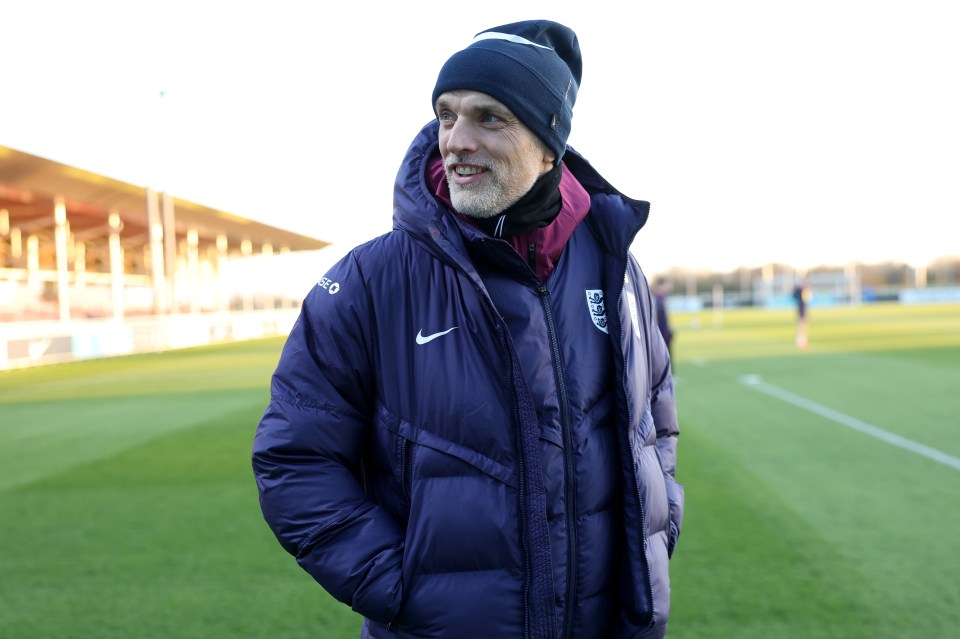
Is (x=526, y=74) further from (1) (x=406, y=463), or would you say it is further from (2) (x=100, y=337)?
(2) (x=100, y=337)

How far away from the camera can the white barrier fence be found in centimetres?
2159

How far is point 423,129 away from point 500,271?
445 millimetres

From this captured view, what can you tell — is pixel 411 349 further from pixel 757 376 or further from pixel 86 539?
pixel 757 376

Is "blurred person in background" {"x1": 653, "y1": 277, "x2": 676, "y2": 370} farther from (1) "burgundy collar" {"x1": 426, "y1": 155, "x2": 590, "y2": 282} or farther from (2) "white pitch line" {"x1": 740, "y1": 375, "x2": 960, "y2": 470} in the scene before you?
(1) "burgundy collar" {"x1": 426, "y1": 155, "x2": 590, "y2": 282}

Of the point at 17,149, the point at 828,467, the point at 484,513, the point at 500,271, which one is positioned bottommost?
the point at 828,467

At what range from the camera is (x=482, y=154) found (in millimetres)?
1746

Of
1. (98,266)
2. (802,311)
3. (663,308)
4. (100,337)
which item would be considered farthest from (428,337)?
(98,266)

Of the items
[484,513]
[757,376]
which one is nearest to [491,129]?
[484,513]

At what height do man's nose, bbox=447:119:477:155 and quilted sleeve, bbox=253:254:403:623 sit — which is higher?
man's nose, bbox=447:119:477:155

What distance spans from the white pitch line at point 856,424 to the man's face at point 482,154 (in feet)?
21.6

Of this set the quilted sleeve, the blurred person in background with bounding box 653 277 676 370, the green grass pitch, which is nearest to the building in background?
the green grass pitch

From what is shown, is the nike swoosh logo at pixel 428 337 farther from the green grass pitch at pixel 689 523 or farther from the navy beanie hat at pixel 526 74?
the green grass pitch at pixel 689 523

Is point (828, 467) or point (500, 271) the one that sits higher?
point (500, 271)

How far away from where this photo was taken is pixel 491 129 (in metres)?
1.78
